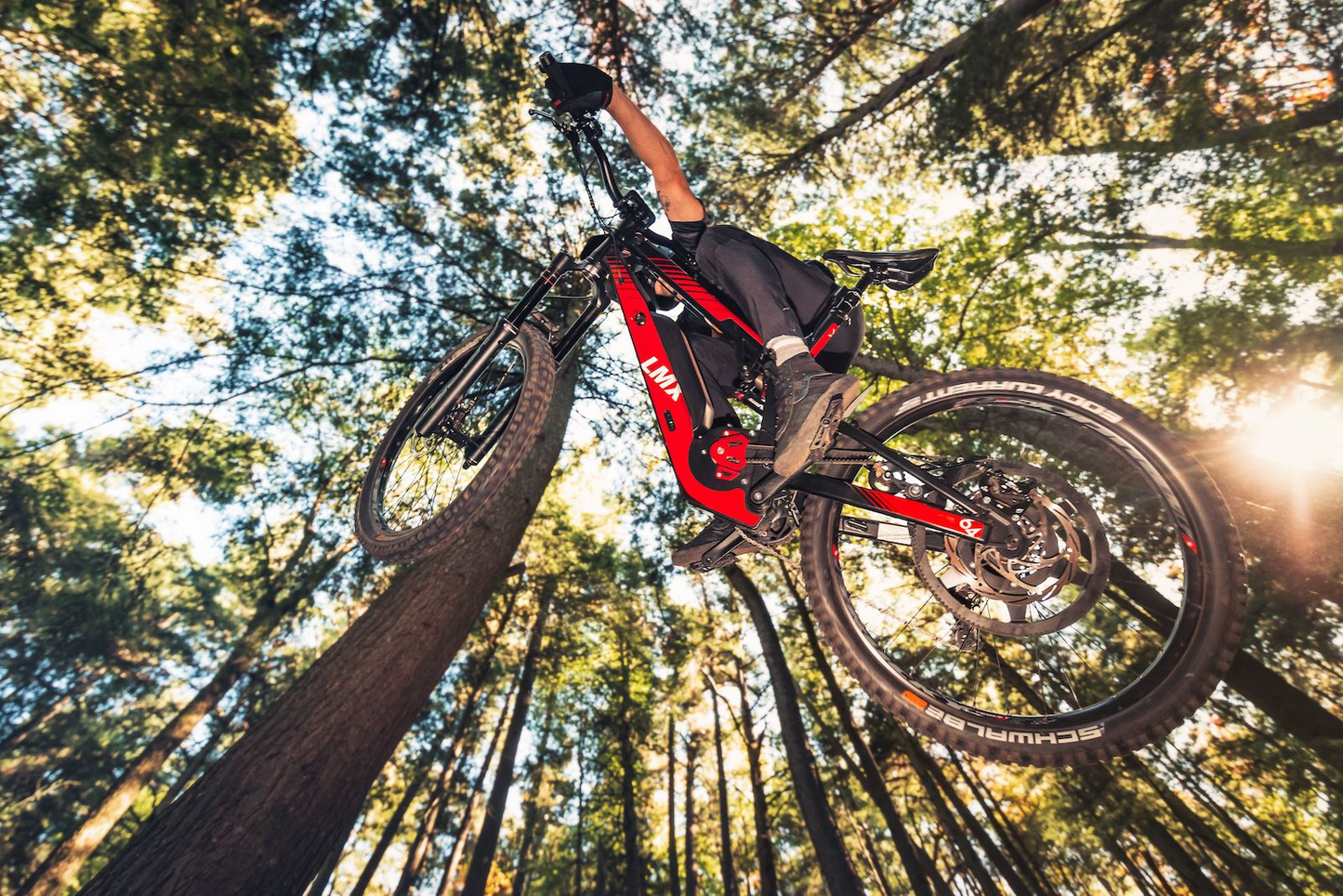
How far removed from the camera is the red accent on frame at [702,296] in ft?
8.68

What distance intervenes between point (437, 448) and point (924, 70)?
806 cm

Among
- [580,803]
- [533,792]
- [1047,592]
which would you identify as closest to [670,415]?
[1047,592]

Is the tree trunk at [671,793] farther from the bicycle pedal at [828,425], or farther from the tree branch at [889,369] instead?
the bicycle pedal at [828,425]

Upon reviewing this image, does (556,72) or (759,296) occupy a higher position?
(556,72)

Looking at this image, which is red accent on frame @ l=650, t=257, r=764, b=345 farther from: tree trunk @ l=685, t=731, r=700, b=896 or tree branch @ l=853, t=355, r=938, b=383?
tree trunk @ l=685, t=731, r=700, b=896

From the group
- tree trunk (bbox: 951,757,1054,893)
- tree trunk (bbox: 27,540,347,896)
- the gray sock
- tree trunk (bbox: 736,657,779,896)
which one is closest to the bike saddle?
the gray sock

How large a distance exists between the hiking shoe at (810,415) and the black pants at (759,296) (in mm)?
318

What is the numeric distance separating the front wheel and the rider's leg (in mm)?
340

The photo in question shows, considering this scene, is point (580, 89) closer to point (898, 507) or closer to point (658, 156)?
Result: point (658, 156)

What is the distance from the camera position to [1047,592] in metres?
1.95

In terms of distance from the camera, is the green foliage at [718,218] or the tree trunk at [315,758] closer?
the tree trunk at [315,758]

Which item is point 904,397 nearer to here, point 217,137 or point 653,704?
point 217,137

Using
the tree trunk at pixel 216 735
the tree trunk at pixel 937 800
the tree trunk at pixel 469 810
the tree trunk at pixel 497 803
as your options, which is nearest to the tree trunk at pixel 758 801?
the tree trunk at pixel 937 800

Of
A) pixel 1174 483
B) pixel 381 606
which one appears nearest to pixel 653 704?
pixel 381 606
